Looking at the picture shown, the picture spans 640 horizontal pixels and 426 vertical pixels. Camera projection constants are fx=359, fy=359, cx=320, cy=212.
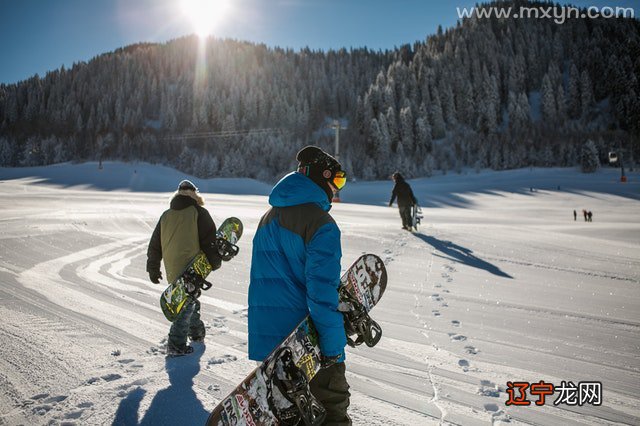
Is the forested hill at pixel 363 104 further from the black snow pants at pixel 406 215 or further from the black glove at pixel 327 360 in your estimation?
the black glove at pixel 327 360

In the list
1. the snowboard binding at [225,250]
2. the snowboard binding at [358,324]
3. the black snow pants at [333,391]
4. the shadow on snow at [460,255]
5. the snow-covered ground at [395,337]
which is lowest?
the snow-covered ground at [395,337]

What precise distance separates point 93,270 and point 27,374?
14.6 feet

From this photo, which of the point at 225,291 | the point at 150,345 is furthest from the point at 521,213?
the point at 150,345

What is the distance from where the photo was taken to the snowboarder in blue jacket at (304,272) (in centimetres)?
201

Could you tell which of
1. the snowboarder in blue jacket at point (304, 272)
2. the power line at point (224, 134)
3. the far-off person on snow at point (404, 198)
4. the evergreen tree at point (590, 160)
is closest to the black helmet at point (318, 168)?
the snowboarder in blue jacket at point (304, 272)

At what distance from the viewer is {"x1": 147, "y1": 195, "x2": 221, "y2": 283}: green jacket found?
3.93m

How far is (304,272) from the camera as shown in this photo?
2.09 m

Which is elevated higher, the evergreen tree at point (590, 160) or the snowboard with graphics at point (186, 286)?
Answer: the evergreen tree at point (590, 160)

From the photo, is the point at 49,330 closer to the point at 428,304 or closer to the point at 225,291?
the point at 225,291

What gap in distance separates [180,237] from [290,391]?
2.44 metres

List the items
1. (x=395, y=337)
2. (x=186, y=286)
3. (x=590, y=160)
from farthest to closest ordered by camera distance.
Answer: (x=590, y=160) → (x=395, y=337) → (x=186, y=286)

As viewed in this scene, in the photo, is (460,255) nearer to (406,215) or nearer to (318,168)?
(406,215)

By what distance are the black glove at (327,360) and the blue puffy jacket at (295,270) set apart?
4cm

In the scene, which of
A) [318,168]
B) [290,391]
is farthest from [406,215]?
[290,391]
